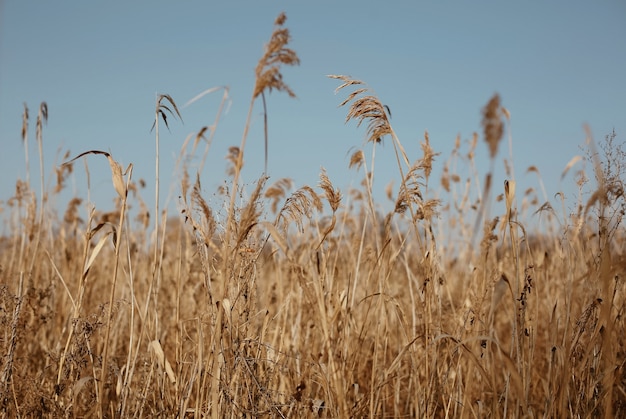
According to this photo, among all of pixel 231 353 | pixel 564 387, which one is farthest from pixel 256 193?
pixel 564 387

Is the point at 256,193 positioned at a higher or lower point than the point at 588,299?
higher

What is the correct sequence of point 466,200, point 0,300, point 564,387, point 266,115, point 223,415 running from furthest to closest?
point 466,200 → point 0,300 → point 223,415 → point 266,115 → point 564,387

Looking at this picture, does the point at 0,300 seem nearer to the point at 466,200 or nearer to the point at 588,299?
the point at 588,299

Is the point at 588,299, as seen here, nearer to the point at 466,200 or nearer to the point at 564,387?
the point at 564,387

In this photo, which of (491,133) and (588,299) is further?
(588,299)

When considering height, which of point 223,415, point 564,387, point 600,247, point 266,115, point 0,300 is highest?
point 266,115

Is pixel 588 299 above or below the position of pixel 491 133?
below

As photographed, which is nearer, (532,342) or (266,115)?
(266,115)

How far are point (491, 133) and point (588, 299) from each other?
4.72 ft

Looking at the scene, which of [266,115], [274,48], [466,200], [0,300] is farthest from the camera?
[466,200]

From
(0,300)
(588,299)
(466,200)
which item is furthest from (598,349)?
(466,200)

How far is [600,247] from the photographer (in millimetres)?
1998

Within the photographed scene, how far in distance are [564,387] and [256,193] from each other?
1.16 metres

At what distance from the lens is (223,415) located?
1838mm
